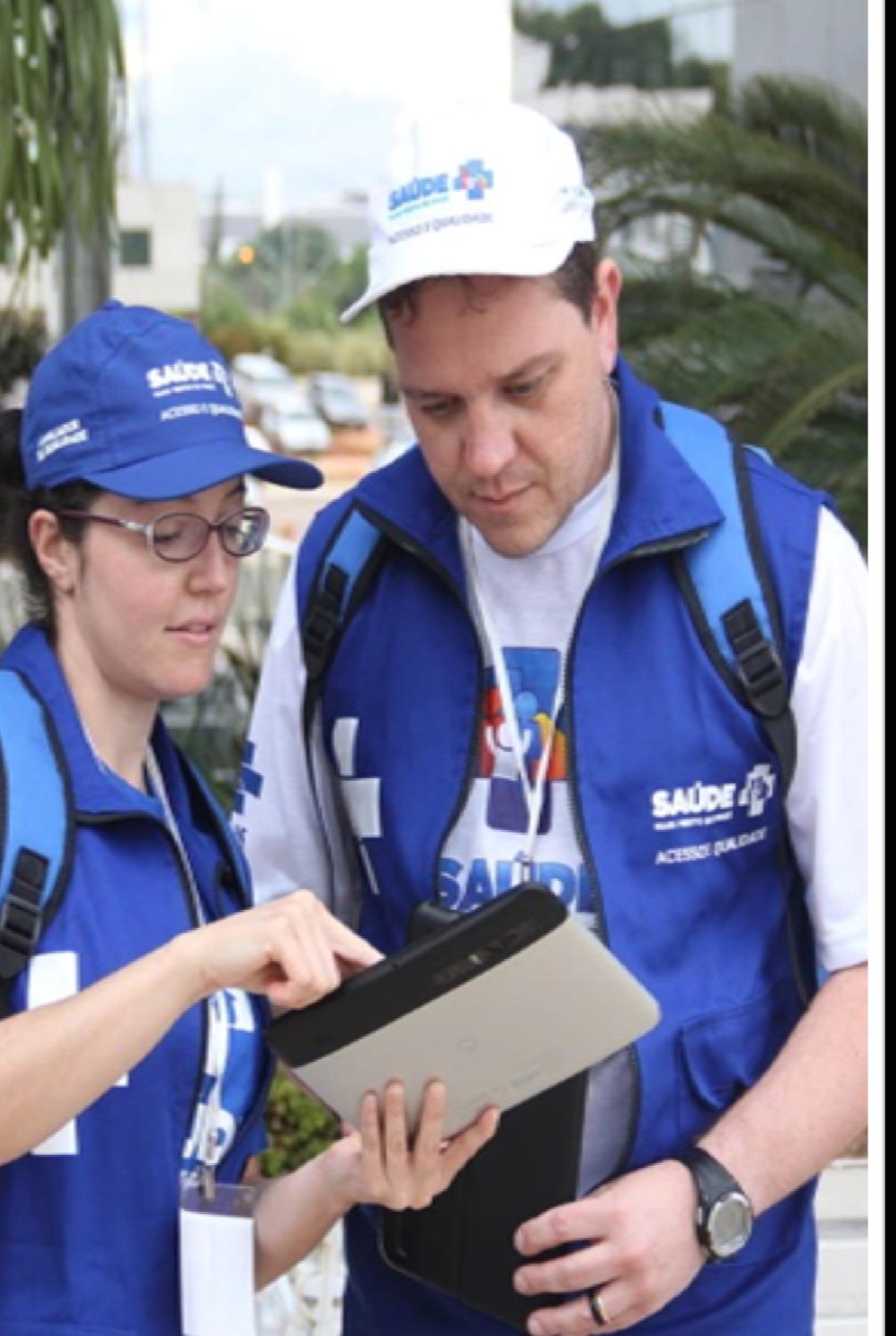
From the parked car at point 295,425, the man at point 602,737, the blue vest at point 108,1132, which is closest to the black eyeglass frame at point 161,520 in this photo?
the blue vest at point 108,1132

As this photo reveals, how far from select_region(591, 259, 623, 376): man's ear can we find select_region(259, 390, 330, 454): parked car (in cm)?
349

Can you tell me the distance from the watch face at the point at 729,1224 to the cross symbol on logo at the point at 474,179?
1021 millimetres

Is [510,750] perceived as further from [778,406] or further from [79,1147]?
[778,406]

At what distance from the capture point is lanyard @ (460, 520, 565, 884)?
2420 mm

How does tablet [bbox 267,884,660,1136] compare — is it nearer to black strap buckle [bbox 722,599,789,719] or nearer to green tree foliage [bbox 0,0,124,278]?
black strap buckle [bbox 722,599,789,719]

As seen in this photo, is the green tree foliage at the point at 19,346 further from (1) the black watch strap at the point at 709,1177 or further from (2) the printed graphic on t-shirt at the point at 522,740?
(1) the black watch strap at the point at 709,1177

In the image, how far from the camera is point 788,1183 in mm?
2395

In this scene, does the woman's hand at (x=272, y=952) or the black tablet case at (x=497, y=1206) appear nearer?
the woman's hand at (x=272, y=952)

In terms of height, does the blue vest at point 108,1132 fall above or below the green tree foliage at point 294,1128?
above

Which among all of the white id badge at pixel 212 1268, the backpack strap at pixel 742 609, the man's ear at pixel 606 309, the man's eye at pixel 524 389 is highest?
the man's ear at pixel 606 309

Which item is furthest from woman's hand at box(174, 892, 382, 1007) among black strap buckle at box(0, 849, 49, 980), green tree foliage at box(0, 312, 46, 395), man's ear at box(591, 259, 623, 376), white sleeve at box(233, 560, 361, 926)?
green tree foliage at box(0, 312, 46, 395)

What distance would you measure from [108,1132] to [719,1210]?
0.62 m

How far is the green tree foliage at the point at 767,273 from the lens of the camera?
6.06 metres

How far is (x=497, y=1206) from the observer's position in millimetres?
2410
